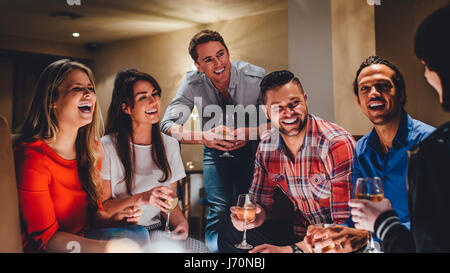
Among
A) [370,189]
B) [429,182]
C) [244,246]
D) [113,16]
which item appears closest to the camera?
[429,182]

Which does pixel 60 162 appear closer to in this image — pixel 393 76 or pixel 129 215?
pixel 129 215

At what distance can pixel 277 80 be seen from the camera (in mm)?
2201

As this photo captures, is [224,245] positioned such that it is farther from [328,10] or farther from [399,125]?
[328,10]

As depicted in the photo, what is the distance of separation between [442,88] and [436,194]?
1.65 ft

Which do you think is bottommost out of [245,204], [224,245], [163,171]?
[224,245]

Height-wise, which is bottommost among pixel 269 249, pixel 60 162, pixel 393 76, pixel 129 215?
pixel 269 249

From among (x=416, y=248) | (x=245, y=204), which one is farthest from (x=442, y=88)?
(x=245, y=204)

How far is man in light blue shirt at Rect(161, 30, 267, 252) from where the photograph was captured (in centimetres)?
227

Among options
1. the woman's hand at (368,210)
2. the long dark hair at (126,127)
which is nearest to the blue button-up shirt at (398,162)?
the woman's hand at (368,210)

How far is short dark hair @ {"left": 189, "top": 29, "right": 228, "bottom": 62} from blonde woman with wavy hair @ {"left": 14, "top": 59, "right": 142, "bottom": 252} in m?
0.70

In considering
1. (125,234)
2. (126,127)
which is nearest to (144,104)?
(126,127)

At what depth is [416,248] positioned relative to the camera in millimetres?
1482

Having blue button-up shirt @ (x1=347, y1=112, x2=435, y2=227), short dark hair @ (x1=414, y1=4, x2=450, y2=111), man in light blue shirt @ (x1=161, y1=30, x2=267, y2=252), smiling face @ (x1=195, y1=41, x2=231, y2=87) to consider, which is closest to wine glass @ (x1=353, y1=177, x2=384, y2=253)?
blue button-up shirt @ (x1=347, y1=112, x2=435, y2=227)

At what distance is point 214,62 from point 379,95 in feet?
3.55
